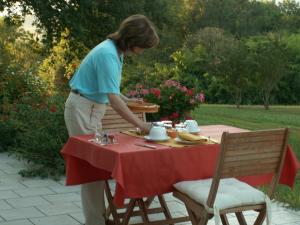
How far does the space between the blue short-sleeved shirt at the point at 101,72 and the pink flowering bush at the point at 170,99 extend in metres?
3.37

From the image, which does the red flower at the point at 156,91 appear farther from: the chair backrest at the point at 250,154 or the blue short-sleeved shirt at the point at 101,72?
the chair backrest at the point at 250,154

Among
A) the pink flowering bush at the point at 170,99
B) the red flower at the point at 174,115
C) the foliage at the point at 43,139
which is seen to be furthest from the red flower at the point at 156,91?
the foliage at the point at 43,139

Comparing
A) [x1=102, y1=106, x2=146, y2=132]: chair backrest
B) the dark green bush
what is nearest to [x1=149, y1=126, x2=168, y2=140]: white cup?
[x1=102, y1=106, x2=146, y2=132]: chair backrest

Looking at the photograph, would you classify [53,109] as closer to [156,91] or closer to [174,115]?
[156,91]

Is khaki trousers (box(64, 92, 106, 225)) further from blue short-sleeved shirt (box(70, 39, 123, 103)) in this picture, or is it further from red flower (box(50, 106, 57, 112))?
red flower (box(50, 106, 57, 112))

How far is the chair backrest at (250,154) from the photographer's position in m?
3.48

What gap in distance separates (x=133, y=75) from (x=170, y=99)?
37.3 feet

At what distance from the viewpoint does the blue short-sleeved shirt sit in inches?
156

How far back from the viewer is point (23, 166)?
706 cm

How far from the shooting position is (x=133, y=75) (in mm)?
18875

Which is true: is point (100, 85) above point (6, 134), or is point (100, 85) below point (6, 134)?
above

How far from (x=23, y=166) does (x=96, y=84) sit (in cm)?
321

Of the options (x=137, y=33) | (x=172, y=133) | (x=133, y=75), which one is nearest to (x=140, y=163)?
(x=172, y=133)

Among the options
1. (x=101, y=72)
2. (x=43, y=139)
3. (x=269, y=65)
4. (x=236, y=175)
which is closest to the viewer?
(x=236, y=175)
